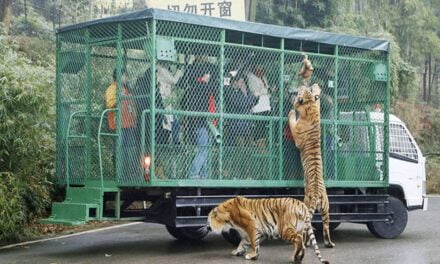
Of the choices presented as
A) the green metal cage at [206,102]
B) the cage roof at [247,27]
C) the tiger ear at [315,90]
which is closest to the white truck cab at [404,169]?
the green metal cage at [206,102]

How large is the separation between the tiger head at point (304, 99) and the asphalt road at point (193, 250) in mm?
2091

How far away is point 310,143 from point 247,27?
1927 millimetres

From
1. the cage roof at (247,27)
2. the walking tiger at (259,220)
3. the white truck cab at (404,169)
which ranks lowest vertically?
the walking tiger at (259,220)

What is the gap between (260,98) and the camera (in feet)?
35.8

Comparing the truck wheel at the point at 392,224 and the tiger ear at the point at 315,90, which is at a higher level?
the tiger ear at the point at 315,90

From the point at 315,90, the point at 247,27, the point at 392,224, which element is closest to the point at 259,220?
the point at 315,90

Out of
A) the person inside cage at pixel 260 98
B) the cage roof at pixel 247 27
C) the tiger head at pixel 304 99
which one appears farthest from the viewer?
the tiger head at pixel 304 99

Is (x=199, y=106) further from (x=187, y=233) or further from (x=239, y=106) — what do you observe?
(x=187, y=233)

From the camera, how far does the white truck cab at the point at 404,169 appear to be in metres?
12.4

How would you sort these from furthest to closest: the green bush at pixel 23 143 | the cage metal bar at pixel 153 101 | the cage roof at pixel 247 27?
the green bush at pixel 23 143
the cage roof at pixel 247 27
the cage metal bar at pixel 153 101

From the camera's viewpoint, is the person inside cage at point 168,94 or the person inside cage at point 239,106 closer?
the person inside cage at point 168,94

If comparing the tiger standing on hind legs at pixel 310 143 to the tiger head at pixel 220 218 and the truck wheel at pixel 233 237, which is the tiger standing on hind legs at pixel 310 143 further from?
the tiger head at pixel 220 218

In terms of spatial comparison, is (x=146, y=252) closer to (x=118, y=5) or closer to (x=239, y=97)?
(x=239, y=97)

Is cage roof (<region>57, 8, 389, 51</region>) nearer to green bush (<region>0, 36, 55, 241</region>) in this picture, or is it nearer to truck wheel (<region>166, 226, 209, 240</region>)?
green bush (<region>0, 36, 55, 241</region>)
